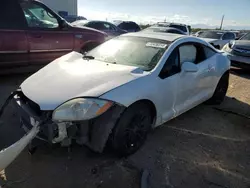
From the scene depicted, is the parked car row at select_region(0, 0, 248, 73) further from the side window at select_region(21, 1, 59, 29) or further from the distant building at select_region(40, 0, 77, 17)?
the distant building at select_region(40, 0, 77, 17)

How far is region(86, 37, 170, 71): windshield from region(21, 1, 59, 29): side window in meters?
2.28

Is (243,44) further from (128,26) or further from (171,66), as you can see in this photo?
(128,26)

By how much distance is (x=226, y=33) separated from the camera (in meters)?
14.2

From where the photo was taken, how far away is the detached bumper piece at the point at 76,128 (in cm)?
250

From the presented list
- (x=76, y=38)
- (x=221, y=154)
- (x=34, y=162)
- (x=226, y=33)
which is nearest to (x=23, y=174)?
(x=34, y=162)

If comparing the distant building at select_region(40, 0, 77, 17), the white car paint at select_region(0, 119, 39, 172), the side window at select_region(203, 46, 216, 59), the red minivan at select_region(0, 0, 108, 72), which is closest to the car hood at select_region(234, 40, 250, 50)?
the side window at select_region(203, 46, 216, 59)

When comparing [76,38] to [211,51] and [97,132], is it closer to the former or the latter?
[211,51]

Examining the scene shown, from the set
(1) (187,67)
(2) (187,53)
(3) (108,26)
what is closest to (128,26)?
(3) (108,26)

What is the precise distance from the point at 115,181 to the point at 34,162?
3.13ft

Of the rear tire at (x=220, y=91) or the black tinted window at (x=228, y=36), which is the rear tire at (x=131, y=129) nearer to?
the rear tire at (x=220, y=91)

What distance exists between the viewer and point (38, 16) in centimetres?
571

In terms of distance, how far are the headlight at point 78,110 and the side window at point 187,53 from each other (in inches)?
65.3

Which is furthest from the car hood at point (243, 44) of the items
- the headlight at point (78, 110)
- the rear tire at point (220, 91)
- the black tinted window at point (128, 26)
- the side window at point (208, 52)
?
the black tinted window at point (128, 26)

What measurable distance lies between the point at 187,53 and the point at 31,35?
340cm
